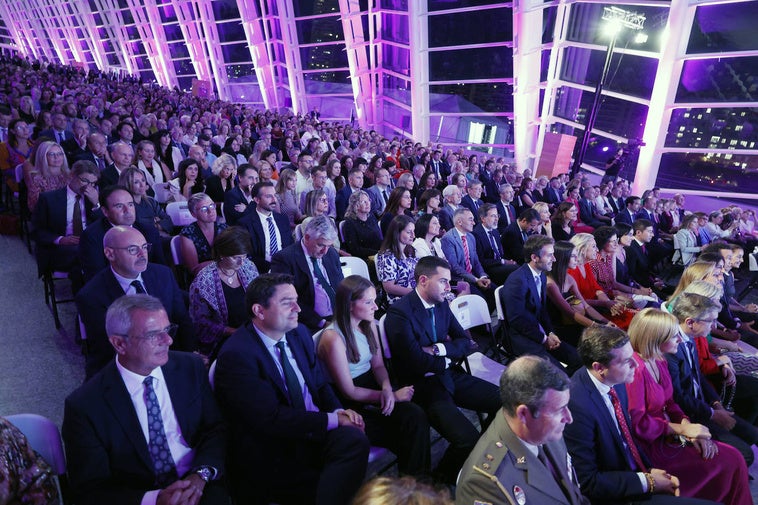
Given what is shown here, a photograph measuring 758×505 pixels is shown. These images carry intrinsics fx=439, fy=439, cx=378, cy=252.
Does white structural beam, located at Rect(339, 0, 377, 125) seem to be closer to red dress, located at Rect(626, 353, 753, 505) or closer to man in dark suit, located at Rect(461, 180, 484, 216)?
man in dark suit, located at Rect(461, 180, 484, 216)

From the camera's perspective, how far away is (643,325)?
2.57m

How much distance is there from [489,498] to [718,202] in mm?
11238

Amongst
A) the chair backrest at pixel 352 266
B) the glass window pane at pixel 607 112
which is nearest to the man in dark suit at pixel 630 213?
the glass window pane at pixel 607 112

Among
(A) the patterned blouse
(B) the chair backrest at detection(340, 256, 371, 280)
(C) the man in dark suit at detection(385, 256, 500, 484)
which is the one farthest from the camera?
(A) the patterned blouse

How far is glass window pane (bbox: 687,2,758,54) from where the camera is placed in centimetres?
802

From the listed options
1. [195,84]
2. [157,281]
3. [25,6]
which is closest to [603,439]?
[157,281]

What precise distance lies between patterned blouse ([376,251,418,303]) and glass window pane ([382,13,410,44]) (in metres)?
11.9

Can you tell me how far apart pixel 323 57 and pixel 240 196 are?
14117mm

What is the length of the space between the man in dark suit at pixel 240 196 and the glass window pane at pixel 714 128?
9.03 m

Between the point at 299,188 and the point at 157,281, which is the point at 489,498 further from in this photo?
the point at 299,188

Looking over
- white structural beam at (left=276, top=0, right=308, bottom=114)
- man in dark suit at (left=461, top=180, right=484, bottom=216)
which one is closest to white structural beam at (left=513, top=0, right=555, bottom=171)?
man in dark suit at (left=461, top=180, right=484, bottom=216)

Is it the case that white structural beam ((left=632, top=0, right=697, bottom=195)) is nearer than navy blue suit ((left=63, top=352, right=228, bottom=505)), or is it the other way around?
navy blue suit ((left=63, top=352, right=228, bottom=505))

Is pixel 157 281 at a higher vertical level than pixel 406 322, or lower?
higher

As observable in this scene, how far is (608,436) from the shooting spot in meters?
2.07
